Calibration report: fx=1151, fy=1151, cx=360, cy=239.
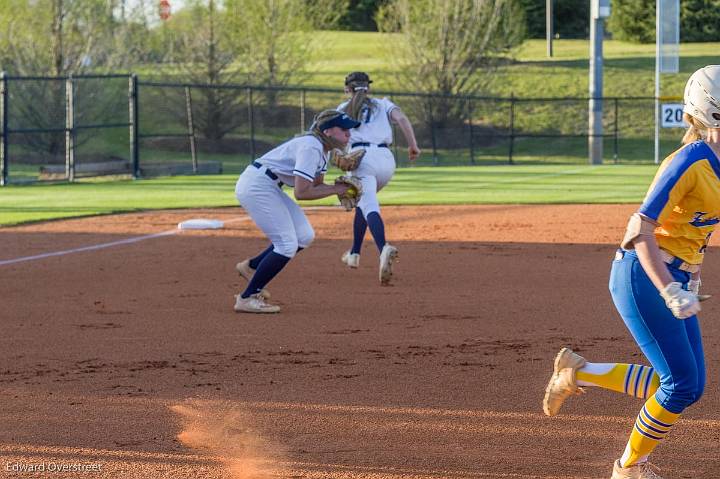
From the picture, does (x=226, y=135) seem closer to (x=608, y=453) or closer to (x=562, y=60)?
(x=562, y=60)

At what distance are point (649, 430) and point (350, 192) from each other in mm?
5403

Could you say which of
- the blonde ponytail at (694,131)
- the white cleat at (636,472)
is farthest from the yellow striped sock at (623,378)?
the blonde ponytail at (694,131)

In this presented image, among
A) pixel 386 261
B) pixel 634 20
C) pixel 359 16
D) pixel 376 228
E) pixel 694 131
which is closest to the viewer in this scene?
pixel 694 131

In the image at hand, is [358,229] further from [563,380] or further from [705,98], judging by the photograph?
[705,98]

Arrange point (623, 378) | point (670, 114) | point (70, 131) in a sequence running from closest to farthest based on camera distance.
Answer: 1. point (623, 378)
2. point (70, 131)
3. point (670, 114)

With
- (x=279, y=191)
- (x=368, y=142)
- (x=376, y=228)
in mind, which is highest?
(x=368, y=142)

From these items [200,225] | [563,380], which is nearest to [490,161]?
[200,225]

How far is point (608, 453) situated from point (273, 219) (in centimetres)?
454

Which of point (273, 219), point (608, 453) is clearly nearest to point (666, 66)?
point (273, 219)

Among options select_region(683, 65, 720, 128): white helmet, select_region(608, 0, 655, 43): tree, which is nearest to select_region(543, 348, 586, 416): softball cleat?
select_region(683, 65, 720, 128): white helmet

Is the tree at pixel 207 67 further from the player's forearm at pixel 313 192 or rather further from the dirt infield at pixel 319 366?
the player's forearm at pixel 313 192

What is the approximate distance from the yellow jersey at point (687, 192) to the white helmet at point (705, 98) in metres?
0.11

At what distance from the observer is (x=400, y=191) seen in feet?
74.0

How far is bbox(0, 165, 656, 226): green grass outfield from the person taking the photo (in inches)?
766
